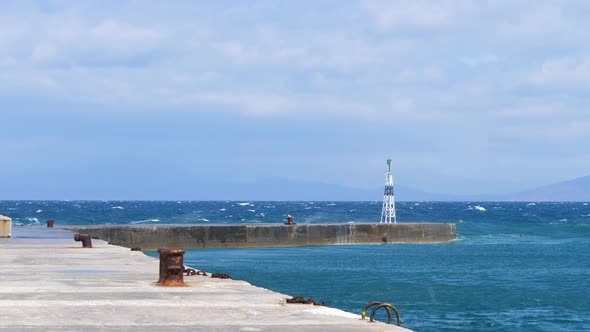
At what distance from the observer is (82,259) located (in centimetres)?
1602

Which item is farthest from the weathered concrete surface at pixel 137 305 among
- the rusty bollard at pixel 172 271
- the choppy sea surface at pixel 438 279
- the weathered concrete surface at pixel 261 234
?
the weathered concrete surface at pixel 261 234

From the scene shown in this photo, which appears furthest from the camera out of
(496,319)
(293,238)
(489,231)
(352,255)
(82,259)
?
(489,231)

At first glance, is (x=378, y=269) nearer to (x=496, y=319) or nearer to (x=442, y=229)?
(x=496, y=319)

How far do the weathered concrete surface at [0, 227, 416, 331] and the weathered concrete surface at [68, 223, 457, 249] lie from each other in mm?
23969

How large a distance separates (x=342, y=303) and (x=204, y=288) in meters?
9.08

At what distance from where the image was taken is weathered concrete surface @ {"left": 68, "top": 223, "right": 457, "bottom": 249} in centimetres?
3878

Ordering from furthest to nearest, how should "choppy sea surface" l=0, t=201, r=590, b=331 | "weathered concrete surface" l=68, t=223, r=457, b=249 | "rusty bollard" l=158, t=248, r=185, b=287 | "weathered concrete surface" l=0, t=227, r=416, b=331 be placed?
1. "weathered concrete surface" l=68, t=223, r=457, b=249
2. "choppy sea surface" l=0, t=201, r=590, b=331
3. "rusty bollard" l=158, t=248, r=185, b=287
4. "weathered concrete surface" l=0, t=227, r=416, b=331

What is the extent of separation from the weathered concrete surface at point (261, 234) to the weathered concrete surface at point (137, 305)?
2397 cm

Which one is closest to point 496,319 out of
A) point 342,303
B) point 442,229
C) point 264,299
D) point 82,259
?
point 342,303

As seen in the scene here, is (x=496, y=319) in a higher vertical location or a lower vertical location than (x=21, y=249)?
lower

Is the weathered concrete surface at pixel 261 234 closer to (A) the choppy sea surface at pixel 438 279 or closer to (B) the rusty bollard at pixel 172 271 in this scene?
(A) the choppy sea surface at pixel 438 279

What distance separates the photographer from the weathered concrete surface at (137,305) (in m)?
8.15

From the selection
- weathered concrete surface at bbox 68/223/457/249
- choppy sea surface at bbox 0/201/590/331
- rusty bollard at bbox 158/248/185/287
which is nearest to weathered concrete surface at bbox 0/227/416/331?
rusty bollard at bbox 158/248/185/287

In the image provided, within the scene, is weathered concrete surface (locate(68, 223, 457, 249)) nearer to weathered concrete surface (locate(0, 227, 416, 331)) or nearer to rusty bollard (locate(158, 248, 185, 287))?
weathered concrete surface (locate(0, 227, 416, 331))
